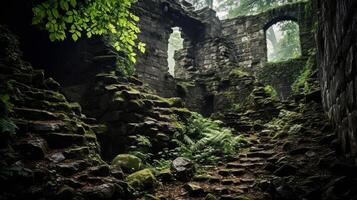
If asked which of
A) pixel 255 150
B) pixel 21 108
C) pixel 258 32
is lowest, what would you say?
pixel 255 150

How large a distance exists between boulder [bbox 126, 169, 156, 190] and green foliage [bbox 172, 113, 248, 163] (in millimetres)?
1973

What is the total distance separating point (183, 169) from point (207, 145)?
6.98 feet

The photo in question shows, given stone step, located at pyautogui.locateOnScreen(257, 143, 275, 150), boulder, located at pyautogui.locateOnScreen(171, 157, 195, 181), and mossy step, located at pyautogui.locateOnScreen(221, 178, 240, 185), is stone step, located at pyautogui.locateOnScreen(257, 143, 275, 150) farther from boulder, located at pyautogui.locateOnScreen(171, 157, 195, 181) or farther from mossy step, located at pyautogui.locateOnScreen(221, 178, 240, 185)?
boulder, located at pyautogui.locateOnScreen(171, 157, 195, 181)

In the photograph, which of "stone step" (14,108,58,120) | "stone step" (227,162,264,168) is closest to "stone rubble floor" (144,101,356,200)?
"stone step" (227,162,264,168)

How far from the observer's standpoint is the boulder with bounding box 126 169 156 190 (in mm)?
5502

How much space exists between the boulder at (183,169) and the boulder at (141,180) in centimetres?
67

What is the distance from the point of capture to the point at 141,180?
18.5 feet

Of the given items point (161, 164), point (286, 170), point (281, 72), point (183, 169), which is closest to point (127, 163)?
point (161, 164)

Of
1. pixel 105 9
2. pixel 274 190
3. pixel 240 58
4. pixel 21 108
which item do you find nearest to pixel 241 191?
pixel 274 190

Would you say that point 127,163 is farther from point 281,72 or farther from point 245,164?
point 281,72

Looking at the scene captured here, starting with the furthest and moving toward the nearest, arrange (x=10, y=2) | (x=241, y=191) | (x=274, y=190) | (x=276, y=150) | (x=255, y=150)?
(x=10, y=2)
(x=255, y=150)
(x=276, y=150)
(x=241, y=191)
(x=274, y=190)

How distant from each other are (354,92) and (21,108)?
6.02 meters

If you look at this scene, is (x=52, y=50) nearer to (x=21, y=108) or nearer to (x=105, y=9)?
(x=21, y=108)

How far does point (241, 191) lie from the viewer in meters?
5.28
